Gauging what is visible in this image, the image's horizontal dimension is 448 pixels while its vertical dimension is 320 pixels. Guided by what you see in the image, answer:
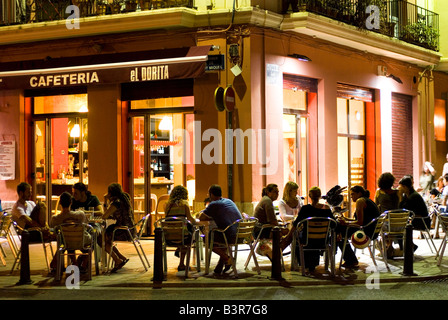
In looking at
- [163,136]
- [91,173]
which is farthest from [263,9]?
[91,173]

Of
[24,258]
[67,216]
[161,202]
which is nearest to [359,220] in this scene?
[67,216]

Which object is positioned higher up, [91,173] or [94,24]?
[94,24]

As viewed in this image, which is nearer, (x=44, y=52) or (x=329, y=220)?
(x=329, y=220)

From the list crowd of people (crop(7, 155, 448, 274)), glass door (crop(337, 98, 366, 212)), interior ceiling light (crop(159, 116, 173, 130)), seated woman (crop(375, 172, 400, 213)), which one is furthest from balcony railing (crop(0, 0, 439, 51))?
crowd of people (crop(7, 155, 448, 274))

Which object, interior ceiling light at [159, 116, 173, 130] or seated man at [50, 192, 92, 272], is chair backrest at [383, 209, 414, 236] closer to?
seated man at [50, 192, 92, 272]

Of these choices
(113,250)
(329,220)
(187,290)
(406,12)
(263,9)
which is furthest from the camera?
(406,12)

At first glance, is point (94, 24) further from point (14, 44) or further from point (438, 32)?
point (438, 32)

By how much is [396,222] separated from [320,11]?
256 inches

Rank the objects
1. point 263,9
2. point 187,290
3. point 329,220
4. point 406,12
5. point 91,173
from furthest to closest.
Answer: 1. point 406,12
2. point 91,173
3. point 263,9
4. point 329,220
5. point 187,290

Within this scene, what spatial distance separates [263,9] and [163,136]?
373 centimetres

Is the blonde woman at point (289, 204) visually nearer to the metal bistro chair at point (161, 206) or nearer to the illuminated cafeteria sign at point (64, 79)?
the metal bistro chair at point (161, 206)

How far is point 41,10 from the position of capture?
56.4ft

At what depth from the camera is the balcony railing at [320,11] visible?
53.2ft

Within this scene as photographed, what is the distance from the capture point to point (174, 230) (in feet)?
36.3
